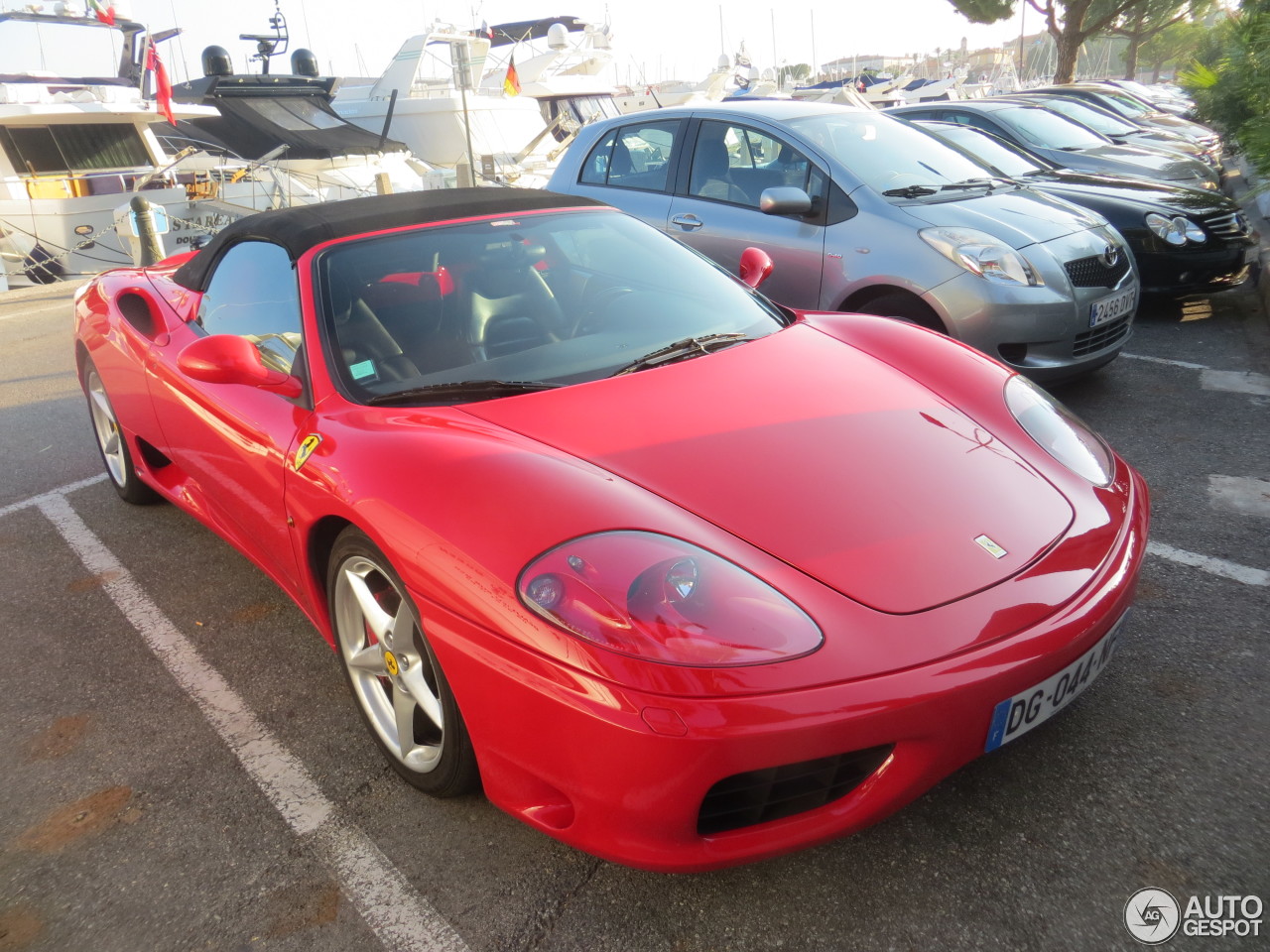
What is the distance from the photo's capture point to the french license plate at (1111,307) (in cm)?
442

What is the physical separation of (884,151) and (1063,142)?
4.50m

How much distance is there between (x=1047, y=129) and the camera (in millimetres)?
8727

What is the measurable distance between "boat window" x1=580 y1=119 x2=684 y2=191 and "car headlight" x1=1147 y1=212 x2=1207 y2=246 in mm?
3170

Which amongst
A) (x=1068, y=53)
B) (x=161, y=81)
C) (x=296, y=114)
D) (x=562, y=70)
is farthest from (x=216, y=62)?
(x=1068, y=53)

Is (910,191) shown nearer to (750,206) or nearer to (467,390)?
(750,206)

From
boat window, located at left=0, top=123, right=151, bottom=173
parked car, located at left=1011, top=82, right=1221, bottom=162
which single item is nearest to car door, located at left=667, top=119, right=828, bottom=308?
parked car, located at left=1011, top=82, right=1221, bottom=162

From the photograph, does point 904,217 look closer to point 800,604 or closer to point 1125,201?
point 1125,201

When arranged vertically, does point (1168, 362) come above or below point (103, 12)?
below

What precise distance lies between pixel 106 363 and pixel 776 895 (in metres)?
3.34

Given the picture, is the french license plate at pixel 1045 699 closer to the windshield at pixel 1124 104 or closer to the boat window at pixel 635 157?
the boat window at pixel 635 157

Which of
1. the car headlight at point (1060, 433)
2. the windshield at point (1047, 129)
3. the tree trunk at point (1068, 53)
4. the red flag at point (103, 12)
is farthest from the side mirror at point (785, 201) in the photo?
the tree trunk at point (1068, 53)

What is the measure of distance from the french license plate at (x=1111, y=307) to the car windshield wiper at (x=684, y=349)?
2469mm

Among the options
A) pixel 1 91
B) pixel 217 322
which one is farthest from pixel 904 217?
pixel 1 91

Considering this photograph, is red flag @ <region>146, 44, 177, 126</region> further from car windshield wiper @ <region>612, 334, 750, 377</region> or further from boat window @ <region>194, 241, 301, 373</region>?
car windshield wiper @ <region>612, 334, 750, 377</region>
